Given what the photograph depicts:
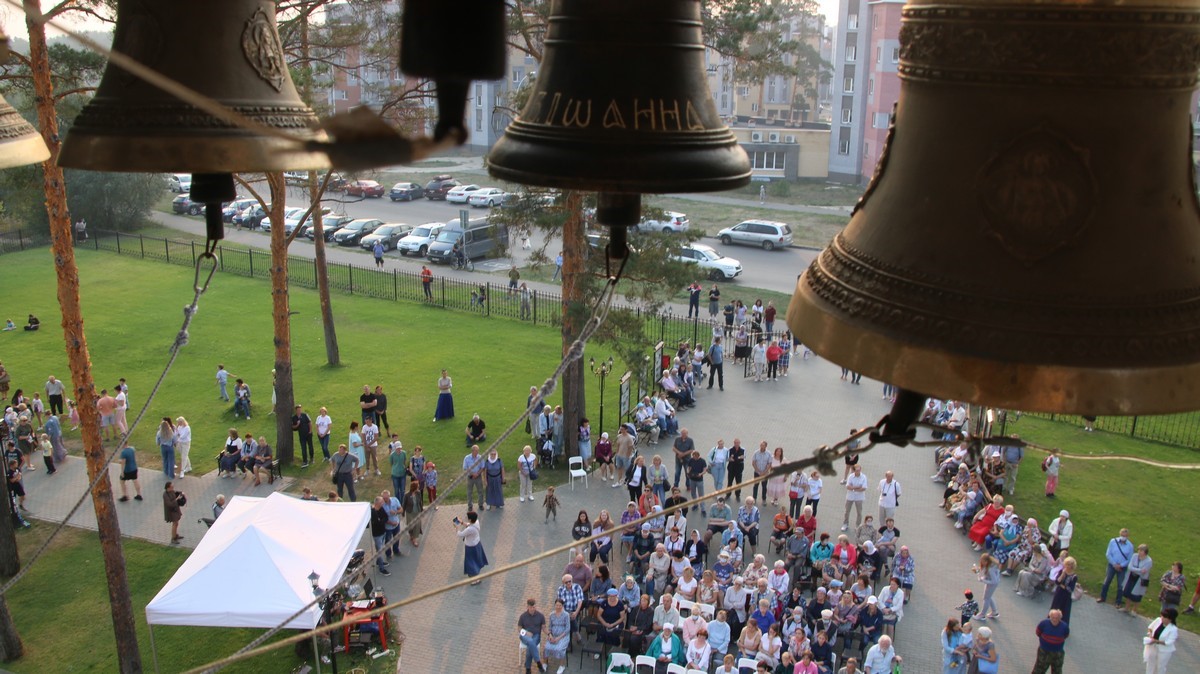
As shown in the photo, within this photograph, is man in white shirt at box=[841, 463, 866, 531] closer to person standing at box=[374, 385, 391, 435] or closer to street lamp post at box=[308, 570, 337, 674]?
street lamp post at box=[308, 570, 337, 674]

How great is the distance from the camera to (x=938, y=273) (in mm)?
2211

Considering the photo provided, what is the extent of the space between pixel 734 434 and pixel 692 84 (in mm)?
17616

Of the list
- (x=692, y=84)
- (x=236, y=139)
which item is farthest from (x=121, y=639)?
(x=692, y=84)

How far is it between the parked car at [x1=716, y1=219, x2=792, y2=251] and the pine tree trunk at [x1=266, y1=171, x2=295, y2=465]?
2294cm

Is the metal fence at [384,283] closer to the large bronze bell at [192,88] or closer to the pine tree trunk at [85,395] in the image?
the pine tree trunk at [85,395]

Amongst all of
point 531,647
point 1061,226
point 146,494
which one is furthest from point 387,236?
point 1061,226

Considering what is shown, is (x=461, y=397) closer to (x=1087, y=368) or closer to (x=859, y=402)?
(x=859, y=402)

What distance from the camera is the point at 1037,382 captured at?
2010 millimetres

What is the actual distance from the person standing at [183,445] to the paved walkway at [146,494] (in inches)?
6.9

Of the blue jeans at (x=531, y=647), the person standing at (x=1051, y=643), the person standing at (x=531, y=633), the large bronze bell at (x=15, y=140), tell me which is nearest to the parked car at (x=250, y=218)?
the person standing at (x=531, y=633)

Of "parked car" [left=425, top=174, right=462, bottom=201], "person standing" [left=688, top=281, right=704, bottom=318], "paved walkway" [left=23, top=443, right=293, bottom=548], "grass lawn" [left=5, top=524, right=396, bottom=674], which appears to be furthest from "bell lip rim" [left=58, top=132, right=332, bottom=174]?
"parked car" [left=425, top=174, right=462, bottom=201]

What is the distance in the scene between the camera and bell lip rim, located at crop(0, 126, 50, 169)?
4.01 meters

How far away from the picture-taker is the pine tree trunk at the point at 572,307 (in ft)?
56.2

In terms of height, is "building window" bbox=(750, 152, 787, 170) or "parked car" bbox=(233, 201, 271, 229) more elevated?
"building window" bbox=(750, 152, 787, 170)
